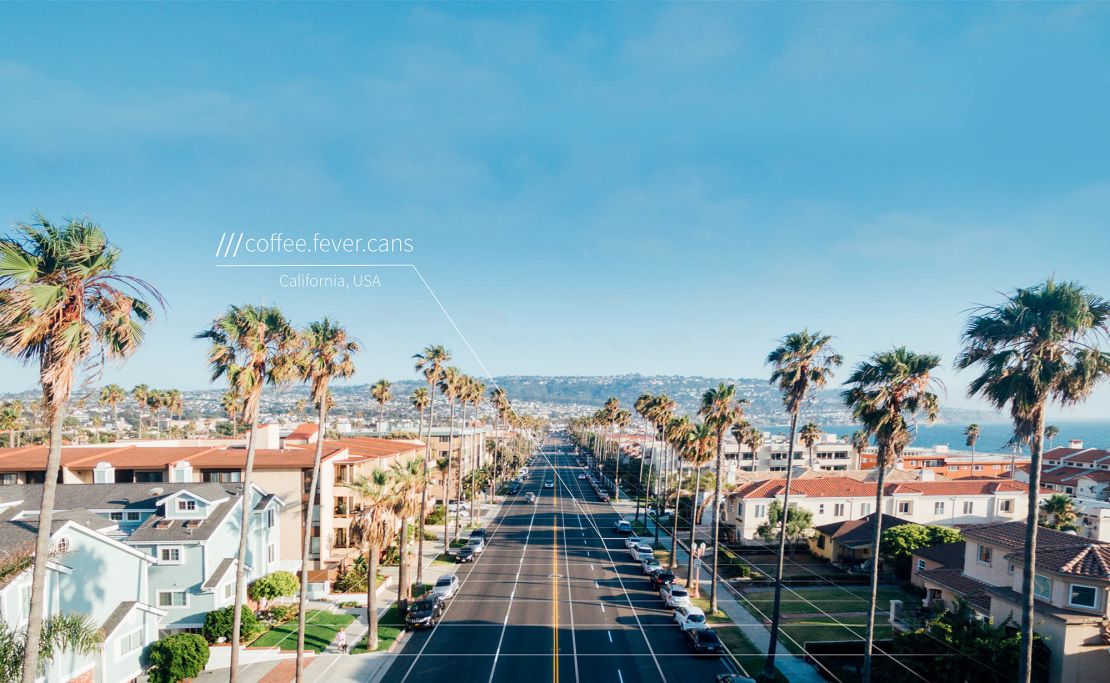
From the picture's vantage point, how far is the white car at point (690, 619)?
110ft

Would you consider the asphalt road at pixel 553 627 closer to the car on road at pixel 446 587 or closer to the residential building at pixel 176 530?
the car on road at pixel 446 587

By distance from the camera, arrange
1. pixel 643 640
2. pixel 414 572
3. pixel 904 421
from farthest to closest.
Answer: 1. pixel 414 572
2. pixel 643 640
3. pixel 904 421

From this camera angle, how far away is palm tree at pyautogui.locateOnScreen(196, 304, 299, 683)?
2425cm

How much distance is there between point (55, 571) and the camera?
24.8m

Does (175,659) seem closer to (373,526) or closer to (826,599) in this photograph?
(373,526)

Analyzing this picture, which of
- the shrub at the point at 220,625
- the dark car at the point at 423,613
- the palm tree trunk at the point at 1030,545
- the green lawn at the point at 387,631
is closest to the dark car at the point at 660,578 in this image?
the dark car at the point at 423,613

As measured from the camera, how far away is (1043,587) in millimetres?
24859

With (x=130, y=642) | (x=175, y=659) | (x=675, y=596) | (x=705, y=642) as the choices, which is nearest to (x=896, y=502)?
(x=675, y=596)

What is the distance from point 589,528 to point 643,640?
3704cm

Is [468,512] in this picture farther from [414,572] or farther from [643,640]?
[643,640]

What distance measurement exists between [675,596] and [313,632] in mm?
23086

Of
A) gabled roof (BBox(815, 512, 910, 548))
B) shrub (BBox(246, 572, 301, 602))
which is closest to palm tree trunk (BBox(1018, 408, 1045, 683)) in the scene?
gabled roof (BBox(815, 512, 910, 548))

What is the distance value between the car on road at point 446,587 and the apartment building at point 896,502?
32136 mm

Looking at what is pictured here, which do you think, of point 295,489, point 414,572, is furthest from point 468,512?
point 295,489
